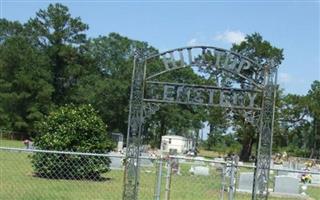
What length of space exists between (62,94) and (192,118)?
19.8 metres

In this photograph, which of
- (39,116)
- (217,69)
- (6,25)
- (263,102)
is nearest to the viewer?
(263,102)

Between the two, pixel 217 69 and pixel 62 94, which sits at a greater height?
pixel 62 94

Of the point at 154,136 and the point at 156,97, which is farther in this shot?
the point at 154,136

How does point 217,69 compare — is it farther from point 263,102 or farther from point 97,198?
point 97,198

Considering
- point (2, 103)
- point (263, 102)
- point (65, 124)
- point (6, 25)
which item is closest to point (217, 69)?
point (263, 102)

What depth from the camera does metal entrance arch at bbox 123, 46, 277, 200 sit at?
396 inches

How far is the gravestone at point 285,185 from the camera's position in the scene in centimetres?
2040

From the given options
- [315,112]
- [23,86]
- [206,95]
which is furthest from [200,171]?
[23,86]

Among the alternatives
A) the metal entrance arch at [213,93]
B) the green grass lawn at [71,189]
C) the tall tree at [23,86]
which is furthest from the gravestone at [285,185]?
the tall tree at [23,86]

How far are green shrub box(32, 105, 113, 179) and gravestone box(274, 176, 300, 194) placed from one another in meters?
6.22

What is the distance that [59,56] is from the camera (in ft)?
262

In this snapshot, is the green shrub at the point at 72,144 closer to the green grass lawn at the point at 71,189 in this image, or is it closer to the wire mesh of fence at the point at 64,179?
the wire mesh of fence at the point at 64,179

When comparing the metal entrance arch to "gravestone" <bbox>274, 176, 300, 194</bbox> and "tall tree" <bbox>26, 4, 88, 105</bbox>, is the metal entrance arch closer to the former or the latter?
"gravestone" <bbox>274, 176, 300, 194</bbox>

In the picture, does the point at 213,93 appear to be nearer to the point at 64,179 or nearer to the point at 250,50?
the point at 64,179
